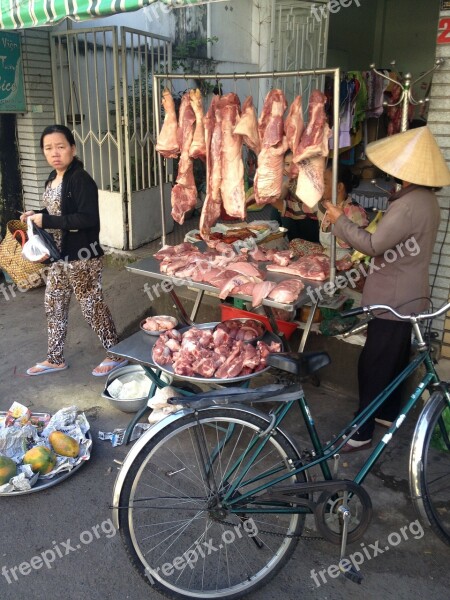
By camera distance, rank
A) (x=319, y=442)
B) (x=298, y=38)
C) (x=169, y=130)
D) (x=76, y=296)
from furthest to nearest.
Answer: (x=298, y=38)
(x=76, y=296)
(x=169, y=130)
(x=319, y=442)

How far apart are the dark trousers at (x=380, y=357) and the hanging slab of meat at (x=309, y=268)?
49cm

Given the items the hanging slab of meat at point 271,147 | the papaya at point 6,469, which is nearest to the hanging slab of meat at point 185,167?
the hanging slab of meat at point 271,147

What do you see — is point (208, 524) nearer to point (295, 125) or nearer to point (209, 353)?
point (209, 353)

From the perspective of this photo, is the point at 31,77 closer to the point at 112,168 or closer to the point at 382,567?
the point at 112,168

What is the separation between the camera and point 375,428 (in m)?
4.03

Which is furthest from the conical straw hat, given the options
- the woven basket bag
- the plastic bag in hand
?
the woven basket bag

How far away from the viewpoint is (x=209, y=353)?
11.2 ft

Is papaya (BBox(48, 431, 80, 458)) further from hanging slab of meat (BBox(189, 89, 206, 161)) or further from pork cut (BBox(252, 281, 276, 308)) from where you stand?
hanging slab of meat (BBox(189, 89, 206, 161))

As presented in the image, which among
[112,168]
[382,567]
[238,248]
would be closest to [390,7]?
[112,168]

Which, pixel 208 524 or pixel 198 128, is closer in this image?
pixel 208 524

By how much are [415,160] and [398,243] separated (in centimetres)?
50

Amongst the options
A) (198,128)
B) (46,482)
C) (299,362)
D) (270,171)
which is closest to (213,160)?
(198,128)

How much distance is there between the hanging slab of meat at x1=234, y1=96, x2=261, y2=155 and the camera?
3.77 metres

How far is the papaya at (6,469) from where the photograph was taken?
10.8 ft
